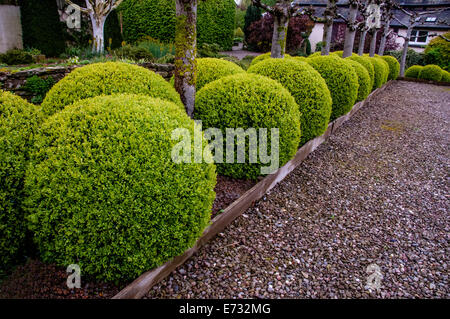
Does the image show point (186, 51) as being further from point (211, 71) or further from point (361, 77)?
point (361, 77)

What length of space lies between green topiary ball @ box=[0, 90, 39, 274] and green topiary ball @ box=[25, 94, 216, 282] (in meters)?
0.14

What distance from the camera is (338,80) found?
7691mm

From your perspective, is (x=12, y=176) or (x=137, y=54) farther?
(x=137, y=54)

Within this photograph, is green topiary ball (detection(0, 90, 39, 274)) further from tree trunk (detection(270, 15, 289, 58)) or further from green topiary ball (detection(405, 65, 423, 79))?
green topiary ball (detection(405, 65, 423, 79))

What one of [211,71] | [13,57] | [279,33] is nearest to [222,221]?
[211,71]

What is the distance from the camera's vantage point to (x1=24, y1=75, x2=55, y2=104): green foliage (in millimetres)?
6840

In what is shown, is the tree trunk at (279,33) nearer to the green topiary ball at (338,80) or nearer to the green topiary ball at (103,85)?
the green topiary ball at (338,80)

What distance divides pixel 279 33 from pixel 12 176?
6.64 metres

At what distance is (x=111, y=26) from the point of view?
13570 mm

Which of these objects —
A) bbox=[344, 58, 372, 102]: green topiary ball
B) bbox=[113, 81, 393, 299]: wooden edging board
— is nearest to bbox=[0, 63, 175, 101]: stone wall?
bbox=[113, 81, 393, 299]: wooden edging board

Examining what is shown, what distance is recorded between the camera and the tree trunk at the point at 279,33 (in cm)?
737
